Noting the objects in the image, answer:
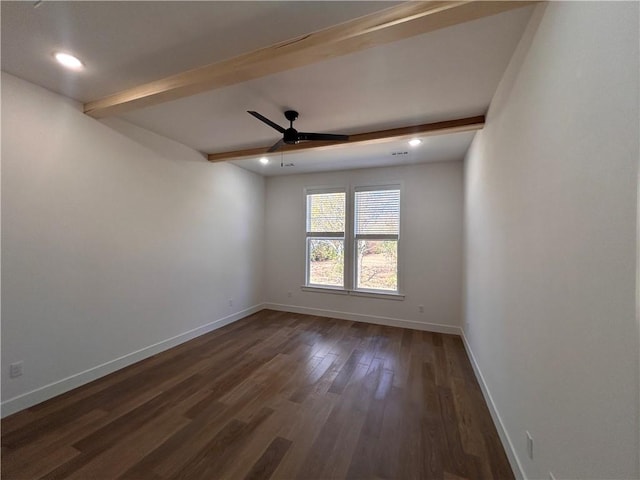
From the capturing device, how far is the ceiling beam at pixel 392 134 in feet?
8.59

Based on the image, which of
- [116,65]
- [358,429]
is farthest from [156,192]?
[358,429]

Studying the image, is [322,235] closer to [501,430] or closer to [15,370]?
[501,430]

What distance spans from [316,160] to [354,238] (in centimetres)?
151

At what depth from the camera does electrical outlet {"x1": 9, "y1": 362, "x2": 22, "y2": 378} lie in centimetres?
207

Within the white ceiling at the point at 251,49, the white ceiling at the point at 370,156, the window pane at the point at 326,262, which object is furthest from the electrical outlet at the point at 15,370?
the window pane at the point at 326,262

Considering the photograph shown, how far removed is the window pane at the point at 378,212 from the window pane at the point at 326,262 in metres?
0.54

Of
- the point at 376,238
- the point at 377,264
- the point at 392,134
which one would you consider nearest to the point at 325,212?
the point at 376,238

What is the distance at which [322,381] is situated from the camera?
2.66 m

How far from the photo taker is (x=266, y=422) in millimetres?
2043

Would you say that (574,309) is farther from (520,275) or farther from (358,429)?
(358,429)

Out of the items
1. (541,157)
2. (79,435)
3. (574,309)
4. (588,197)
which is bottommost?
(79,435)

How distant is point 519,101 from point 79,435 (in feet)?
12.4

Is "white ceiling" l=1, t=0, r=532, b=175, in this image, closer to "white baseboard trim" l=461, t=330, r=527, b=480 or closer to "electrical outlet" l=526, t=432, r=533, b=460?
"electrical outlet" l=526, t=432, r=533, b=460

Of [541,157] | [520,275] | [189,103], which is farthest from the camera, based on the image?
[189,103]
